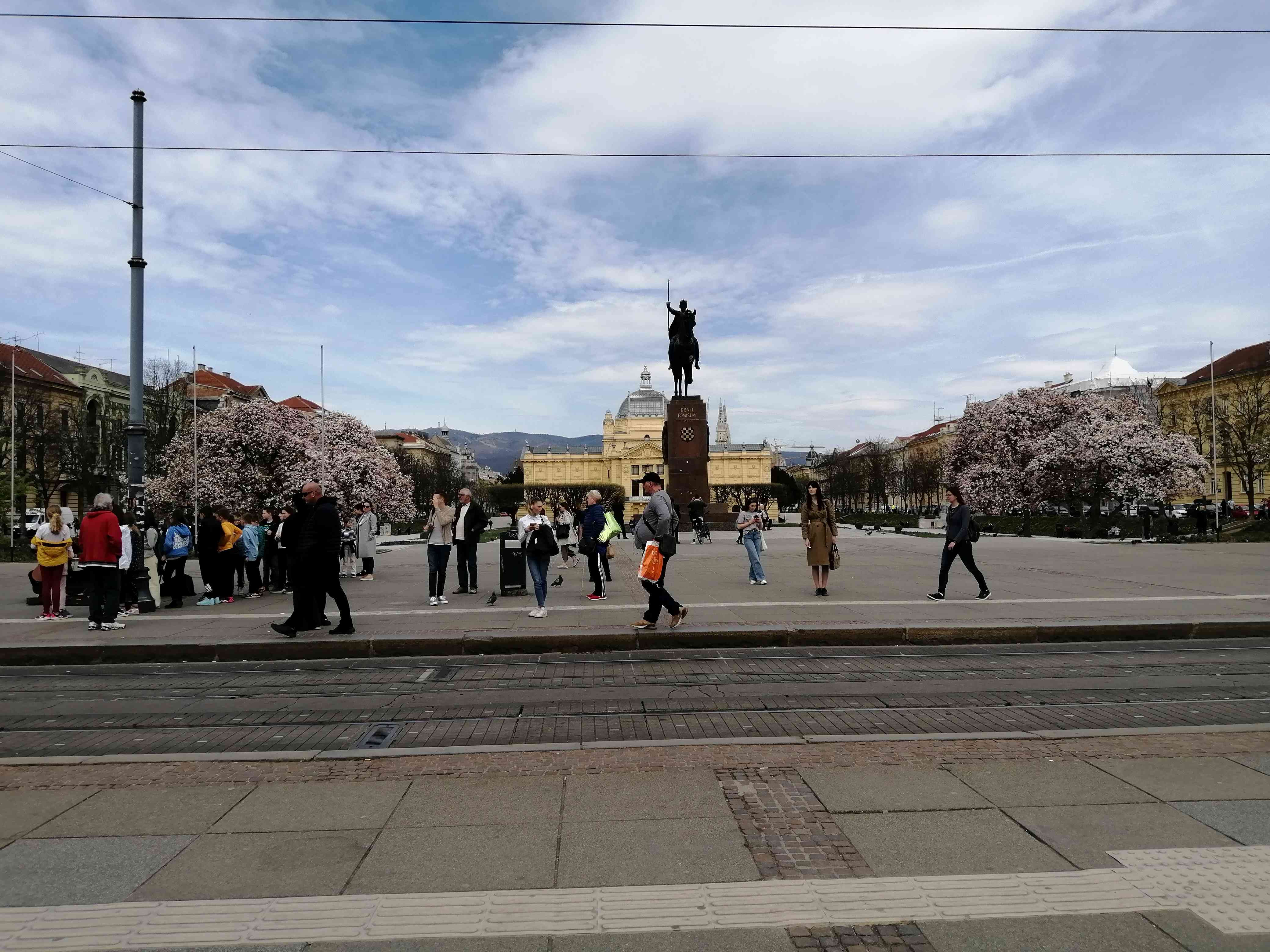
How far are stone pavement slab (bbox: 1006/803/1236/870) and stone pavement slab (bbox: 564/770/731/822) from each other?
157cm

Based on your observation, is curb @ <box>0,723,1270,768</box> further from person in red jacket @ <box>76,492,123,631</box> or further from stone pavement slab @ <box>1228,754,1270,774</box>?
person in red jacket @ <box>76,492,123,631</box>

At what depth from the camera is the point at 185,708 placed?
782cm

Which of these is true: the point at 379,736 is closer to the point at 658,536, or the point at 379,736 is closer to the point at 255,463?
the point at 658,536

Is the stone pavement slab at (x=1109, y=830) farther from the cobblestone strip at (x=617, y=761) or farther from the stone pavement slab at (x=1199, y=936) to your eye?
the cobblestone strip at (x=617, y=761)

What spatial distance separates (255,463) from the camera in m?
47.4

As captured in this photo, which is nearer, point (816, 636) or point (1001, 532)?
point (816, 636)

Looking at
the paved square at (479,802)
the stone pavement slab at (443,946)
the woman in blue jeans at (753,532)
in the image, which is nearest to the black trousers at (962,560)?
the woman in blue jeans at (753,532)

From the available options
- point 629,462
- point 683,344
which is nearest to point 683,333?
point 683,344

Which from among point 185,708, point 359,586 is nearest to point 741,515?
point 359,586

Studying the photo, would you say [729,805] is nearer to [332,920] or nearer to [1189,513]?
[332,920]

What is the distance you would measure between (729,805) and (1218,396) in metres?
78.0

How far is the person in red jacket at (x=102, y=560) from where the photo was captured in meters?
11.5

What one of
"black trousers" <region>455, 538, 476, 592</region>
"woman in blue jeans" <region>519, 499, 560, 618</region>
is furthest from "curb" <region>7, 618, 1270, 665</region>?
"black trousers" <region>455, 538, 476, 592</region>

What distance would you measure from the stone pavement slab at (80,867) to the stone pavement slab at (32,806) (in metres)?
0.27
